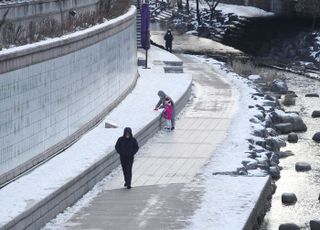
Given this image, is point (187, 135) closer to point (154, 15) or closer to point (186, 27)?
point (186, 27)

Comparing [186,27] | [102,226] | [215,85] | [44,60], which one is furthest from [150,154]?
[186,27]

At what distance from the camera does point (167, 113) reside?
2569cm

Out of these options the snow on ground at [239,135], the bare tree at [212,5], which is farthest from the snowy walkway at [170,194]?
the bare tree at [212,5]

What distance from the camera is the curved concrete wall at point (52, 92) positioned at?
17969mm

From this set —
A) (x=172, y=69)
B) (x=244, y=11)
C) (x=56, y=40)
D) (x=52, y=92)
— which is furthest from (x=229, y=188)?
(x=244, y=11)

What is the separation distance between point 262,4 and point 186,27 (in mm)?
5671

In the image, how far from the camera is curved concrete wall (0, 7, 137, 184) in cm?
1797

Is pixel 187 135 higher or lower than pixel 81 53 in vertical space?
lower

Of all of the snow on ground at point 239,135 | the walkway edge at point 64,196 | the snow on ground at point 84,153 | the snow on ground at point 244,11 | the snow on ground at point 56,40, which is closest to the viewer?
the walkway edge at point 64,196

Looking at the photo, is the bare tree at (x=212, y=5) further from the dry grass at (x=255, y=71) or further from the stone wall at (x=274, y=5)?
the dry grass at (x=255, y=71)

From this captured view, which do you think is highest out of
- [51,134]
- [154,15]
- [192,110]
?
[51,134]

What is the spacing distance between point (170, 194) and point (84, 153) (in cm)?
230

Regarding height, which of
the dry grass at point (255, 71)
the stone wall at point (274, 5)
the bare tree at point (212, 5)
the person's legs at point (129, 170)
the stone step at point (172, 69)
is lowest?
the bare tree at point (212, 5)

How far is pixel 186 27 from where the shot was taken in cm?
6600
